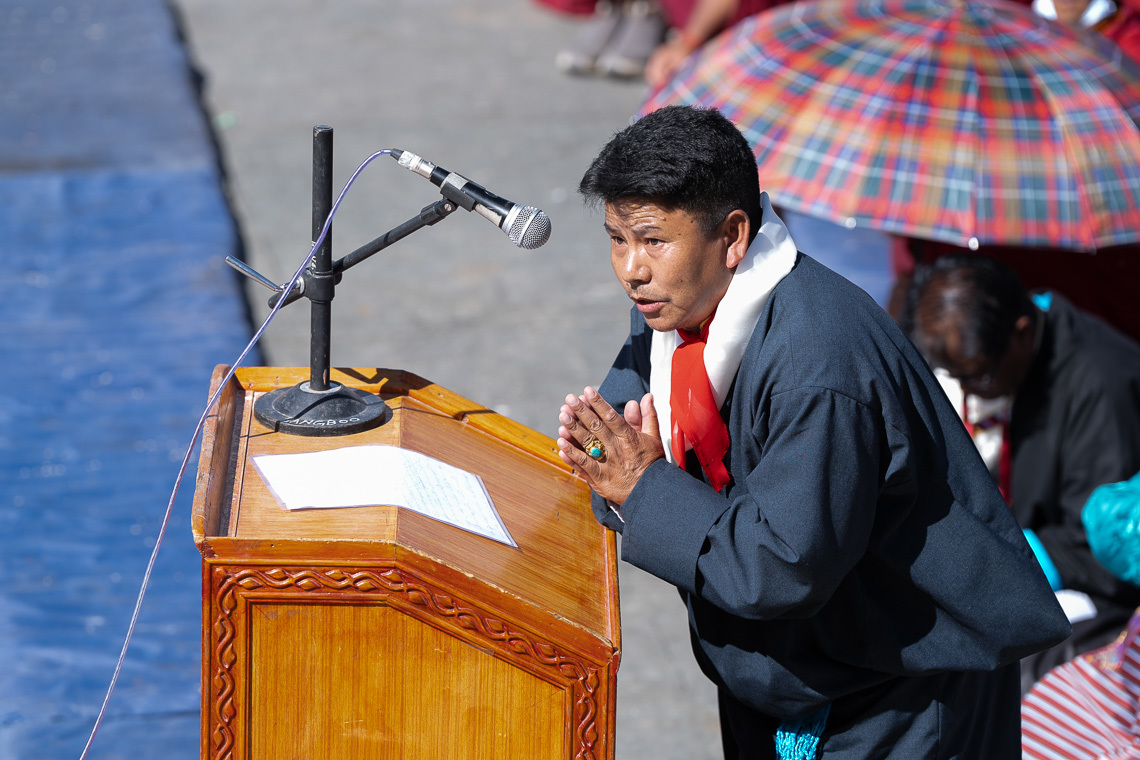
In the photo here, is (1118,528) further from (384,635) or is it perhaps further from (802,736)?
(384,635)

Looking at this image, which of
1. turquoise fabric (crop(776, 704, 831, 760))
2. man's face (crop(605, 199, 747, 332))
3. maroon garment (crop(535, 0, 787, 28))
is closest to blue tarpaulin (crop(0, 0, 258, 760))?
turquoise fabric (crop(776, 704, 831, 760))

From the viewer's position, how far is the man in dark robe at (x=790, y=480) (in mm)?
1521

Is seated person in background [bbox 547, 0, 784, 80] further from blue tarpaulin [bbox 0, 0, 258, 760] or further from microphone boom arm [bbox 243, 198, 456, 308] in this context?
microphone boom arm [bbox 243, 198, 456, 308]

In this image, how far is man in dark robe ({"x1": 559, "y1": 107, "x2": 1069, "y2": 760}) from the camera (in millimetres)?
1521

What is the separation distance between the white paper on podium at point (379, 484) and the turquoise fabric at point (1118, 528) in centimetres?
124

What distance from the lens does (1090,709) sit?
7.83ft

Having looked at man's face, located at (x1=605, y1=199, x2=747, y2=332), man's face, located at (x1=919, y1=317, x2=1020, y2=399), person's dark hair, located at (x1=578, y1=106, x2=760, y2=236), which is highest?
person's dark hair, located at (x1=578, y1=106, x2=760, y2=236)

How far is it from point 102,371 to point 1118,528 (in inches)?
134

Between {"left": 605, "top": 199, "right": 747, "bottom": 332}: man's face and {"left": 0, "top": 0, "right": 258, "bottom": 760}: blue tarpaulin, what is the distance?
183cm

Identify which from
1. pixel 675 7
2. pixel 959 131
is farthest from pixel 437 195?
pixel 959 131

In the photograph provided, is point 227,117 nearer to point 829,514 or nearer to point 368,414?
point 368,414

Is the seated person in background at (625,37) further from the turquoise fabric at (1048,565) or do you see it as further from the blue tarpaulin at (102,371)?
the turquoise fabric at (1048,565)

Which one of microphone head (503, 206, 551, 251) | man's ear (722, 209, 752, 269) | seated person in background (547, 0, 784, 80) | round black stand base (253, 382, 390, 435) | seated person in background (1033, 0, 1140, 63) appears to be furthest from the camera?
seated person in background (547, 0, 784, 80)

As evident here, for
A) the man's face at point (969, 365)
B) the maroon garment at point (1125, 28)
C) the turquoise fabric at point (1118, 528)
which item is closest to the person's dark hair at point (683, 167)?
the turquoise fabric at point (1118, 528)
